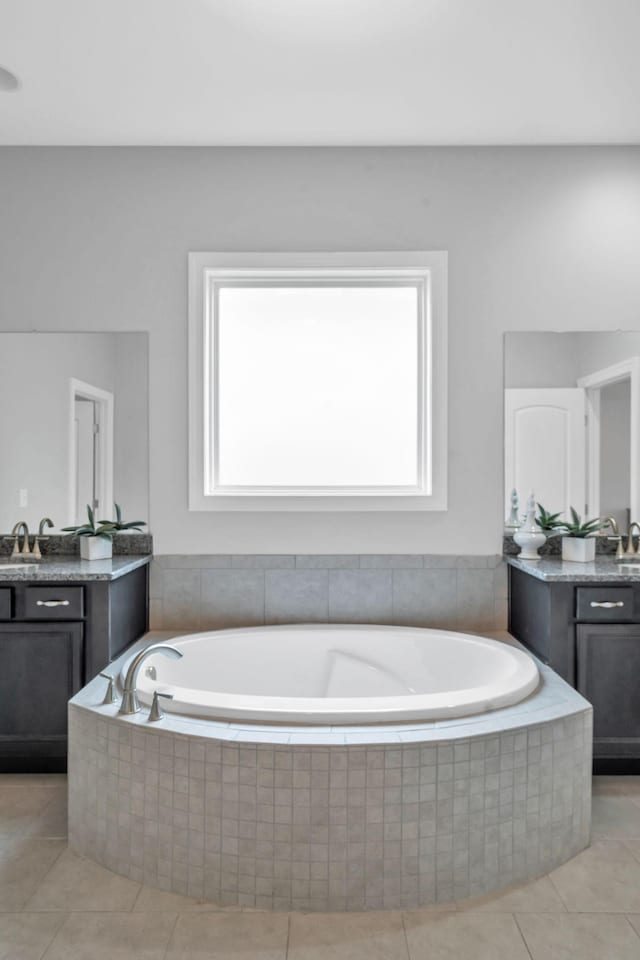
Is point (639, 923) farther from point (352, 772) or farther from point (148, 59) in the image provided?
point (148, 59)

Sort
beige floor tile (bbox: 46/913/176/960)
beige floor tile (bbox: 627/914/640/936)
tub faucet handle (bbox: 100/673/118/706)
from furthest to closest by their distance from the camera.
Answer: tub faucet handle (bbox: 100/673/118/706)
beige floor tile (bbox: 627/914/640/936)
beige floor tile (bbox: 46/913/176/960)

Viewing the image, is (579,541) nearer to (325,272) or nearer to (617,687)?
(617,687)

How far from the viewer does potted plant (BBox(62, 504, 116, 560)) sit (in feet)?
9.84

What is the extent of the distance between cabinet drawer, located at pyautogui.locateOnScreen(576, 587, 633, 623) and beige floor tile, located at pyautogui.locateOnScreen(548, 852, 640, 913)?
2.84ft

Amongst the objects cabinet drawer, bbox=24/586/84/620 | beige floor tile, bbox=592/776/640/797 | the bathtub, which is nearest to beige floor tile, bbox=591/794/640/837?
beige floor tile, bbox=592/776/640/797

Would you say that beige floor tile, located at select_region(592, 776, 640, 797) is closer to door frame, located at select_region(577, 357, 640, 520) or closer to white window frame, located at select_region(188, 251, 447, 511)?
door frame, located at select_region(577, 357, 640, 520)

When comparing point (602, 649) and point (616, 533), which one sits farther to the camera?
point (616, 533)

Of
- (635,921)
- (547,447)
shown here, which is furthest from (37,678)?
(547,447)

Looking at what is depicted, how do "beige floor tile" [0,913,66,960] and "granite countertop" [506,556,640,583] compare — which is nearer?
"beige floor tile" [0,913,66,960]

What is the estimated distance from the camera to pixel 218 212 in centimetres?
315

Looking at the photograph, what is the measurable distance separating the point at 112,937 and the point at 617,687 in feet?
6.46

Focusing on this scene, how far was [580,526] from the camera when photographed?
3.09m

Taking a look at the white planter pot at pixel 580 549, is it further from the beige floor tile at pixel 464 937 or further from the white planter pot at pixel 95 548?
the white planter pot at pixel 95 548

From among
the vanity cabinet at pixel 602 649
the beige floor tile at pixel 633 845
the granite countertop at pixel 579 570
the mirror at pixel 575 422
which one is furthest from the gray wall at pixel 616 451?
the beige floor tile at pixel 633 845
